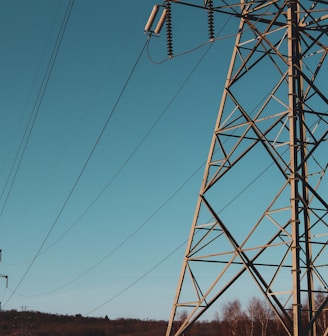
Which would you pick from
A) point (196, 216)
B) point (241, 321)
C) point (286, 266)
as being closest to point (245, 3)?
point (196, 216)

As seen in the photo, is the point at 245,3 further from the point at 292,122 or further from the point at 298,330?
the point at 298,330

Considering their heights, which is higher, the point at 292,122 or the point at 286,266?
the point at 292,122

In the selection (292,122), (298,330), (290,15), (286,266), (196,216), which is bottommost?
(298,330)

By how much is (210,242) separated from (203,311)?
91.3 inches

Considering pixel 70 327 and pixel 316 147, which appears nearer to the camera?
pixel 316 147

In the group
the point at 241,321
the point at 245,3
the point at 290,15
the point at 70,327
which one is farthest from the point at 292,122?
the point at 70,327

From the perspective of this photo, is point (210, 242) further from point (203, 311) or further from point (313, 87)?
point (313, 87)

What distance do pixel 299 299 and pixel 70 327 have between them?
442 feet

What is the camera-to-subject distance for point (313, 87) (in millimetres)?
22547

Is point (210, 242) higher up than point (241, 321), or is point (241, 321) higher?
point (241, 321)

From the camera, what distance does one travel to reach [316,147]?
21844 mm

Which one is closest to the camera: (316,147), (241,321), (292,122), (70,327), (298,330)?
(298,330)

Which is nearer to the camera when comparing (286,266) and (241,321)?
(286,266)

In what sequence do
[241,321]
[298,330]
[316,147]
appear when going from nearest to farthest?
[298,330]
[316,147]
[241,321]
